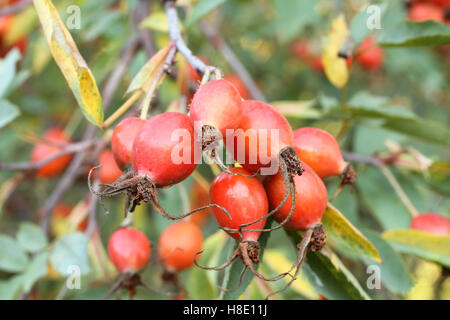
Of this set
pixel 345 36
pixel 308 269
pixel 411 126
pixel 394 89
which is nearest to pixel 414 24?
pixel 345 36

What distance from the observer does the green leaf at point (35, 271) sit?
1197 mm

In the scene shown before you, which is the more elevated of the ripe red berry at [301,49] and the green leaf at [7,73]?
the green leaf at [7,73]

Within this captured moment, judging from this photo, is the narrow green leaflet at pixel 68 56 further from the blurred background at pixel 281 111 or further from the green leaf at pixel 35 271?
the green leaf at pixel 35 271

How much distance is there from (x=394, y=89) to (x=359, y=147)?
5.27 feet

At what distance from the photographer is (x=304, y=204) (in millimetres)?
789

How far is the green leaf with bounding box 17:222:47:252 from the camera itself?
4.41 ft

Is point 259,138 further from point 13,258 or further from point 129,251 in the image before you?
point 13,258

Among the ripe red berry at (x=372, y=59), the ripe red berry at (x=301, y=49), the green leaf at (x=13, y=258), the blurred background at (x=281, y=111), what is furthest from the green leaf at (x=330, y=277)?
the ripe red berry at (x=301, y=49)

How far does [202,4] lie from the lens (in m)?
1.32

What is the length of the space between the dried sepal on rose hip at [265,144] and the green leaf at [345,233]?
0.18 m

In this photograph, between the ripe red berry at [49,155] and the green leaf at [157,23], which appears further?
the ripe red berry at [49,155]

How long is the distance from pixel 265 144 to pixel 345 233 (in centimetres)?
30

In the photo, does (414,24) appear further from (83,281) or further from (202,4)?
(83,281)

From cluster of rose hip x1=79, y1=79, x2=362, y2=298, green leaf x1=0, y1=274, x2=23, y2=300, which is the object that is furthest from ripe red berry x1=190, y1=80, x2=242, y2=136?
green leaf x1=0, y1=274, x2=23, y2=300
